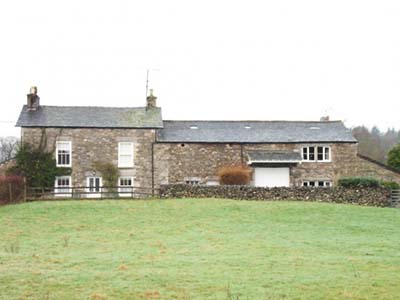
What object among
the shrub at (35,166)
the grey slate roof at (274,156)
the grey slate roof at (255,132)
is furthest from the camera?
the grey slate roof at (255,132)

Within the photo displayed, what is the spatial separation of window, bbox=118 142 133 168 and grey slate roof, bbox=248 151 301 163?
8.58m

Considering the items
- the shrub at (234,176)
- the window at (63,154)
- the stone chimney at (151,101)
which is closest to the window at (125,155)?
the window at (63,154)

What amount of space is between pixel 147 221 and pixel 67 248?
828 cm

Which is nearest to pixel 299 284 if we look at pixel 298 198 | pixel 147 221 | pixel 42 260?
pixel 42 260

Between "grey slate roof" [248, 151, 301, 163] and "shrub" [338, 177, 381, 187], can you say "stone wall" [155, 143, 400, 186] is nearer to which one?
"grey slate roof" [248, 151, 301, 163]

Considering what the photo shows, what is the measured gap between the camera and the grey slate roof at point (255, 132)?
44500 mm

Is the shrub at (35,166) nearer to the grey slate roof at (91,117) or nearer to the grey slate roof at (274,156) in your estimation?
the grey slate roof at (91,117)

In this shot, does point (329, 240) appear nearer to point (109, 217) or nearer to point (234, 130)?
point (109, 217)

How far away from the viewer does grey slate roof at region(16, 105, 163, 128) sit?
42594mm

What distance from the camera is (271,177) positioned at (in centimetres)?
4378

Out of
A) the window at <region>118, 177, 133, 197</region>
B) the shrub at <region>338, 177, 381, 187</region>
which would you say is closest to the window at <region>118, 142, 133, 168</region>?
the window at <region>118, 177, 133, 197</region>

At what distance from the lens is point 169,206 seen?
32812mm

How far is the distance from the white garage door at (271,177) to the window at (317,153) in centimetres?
221

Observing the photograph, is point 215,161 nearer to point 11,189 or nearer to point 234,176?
point 234,176
